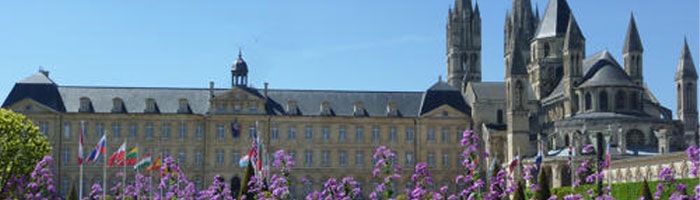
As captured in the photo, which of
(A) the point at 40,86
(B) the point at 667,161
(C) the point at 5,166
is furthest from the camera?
(A) the point at 40,86

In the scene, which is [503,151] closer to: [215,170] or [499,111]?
[499,111]

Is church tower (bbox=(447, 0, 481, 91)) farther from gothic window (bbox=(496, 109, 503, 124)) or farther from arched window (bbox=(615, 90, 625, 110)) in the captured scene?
arched window (bbox=(615, 90, 625, 110))

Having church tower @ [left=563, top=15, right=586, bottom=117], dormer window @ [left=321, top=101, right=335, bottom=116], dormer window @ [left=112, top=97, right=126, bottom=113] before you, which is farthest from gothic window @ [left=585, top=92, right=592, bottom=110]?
dormer window @ [left=112, top=97, right=126, bottom=113]

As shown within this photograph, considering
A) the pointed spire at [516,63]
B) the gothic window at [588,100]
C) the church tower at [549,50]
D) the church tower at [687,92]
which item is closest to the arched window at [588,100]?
the gothic window at [588,100]

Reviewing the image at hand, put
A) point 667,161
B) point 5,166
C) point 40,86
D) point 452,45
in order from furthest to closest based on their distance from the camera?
1. point 452,45
2. point 40,86
3. point 667,161
4. point 5,166

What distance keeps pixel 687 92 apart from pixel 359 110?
28186 millimetres

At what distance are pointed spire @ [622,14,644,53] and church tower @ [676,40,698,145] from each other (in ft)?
16.2

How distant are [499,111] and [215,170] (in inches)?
883

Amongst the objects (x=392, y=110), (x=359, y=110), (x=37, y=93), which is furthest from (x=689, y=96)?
(x=37, y=93)

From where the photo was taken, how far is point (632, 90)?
76.6 metres

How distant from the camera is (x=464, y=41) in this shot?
100 metres

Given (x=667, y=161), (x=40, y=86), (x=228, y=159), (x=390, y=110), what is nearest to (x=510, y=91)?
(x=390, y=110)

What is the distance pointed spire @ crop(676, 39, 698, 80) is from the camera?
8394 cm

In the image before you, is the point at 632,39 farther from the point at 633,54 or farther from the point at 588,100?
the point at 588,100
